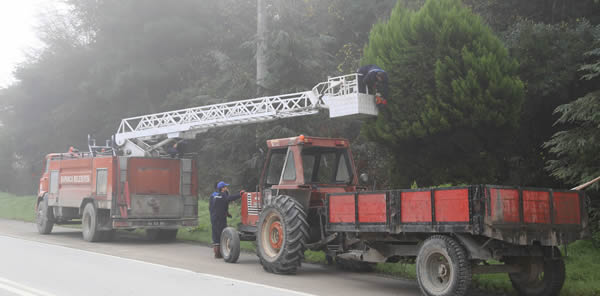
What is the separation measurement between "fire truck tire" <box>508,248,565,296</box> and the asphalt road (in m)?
1.63

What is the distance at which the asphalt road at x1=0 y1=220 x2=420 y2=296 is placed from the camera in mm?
8766

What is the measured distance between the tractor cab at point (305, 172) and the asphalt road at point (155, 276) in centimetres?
149

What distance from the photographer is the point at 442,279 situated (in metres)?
8.16

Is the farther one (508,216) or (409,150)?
(409,150)

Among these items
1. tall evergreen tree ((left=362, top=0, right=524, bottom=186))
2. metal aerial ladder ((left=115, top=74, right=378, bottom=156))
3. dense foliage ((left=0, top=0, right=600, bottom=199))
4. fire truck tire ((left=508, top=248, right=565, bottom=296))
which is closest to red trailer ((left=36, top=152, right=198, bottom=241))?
metal aerial ladder ((left=115, top=74, right=378, bottom=156))

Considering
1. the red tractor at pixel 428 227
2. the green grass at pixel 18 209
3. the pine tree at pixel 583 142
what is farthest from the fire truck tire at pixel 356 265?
the green grass at pixel 18 209

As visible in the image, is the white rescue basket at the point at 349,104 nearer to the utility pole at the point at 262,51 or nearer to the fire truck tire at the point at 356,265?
the fire truck tire at the point at 356,265

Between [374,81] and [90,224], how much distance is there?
31.2ft

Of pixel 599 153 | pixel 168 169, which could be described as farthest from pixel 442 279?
pixel 168 169

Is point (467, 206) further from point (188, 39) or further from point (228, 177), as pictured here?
point (188, 39)

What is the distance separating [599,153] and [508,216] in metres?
7.81

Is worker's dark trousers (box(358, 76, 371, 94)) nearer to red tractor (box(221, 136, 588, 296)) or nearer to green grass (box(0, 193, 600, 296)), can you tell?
red tractor (box(221, 136, 588, 296))

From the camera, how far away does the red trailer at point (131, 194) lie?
53.7ft

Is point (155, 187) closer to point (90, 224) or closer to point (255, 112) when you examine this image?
point (90, 224)
